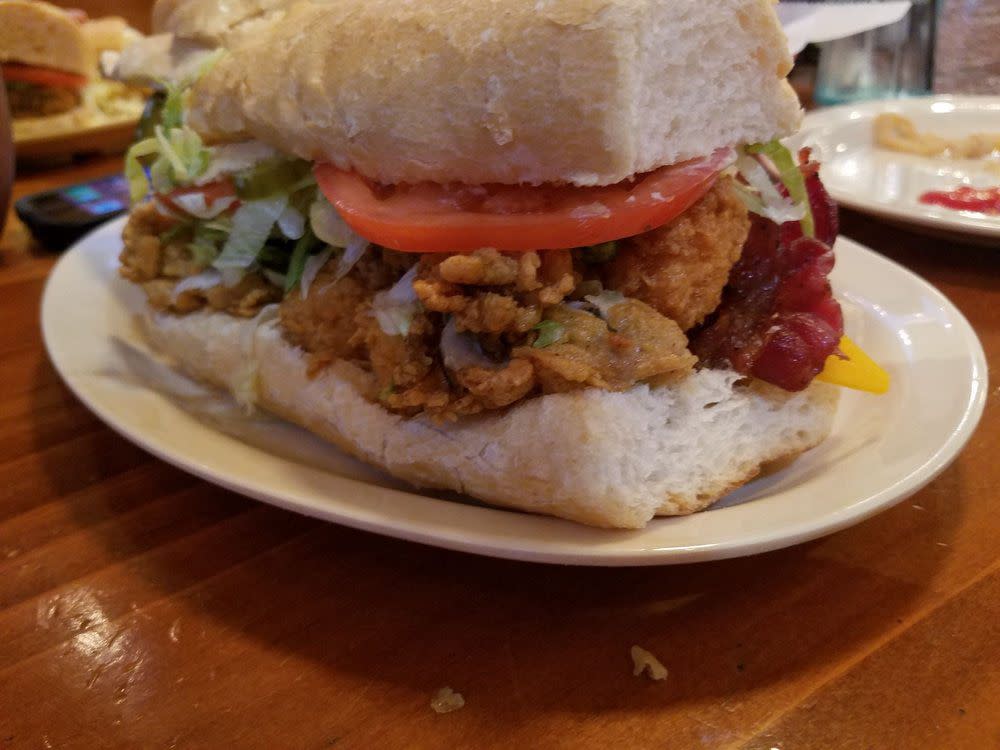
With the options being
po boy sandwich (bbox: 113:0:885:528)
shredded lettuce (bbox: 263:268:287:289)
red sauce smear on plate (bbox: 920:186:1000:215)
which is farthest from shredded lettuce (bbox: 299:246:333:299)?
red sauce smear on plate (bbox: 920:186:1000:215)

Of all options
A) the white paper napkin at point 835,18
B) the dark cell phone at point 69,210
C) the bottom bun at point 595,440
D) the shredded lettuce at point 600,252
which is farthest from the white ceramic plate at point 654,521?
the white paper napkin at point 835,18

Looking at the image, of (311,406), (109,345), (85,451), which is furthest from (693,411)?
(109,345)

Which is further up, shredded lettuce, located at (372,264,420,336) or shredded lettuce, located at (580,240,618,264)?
shredded lettuce, located at (580,240,618,264)

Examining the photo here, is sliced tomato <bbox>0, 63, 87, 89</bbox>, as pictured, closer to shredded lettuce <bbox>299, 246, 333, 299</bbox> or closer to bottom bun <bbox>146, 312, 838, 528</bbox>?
shredded lettuce <bbox>299, 246, 333, 299</bbox>

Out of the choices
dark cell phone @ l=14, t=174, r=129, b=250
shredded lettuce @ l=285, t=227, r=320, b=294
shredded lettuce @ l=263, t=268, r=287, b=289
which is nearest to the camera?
shredded lettuce @ l=285, t=227, r=320, b=294

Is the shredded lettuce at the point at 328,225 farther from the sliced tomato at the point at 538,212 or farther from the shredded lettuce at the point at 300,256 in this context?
the sliced tomato at the point at 538,212

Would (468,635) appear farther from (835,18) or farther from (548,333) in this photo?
(835,18)

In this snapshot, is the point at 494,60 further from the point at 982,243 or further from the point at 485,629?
the point at 982,243

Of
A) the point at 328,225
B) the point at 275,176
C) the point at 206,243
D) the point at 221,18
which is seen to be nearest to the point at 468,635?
the point at 328,225
